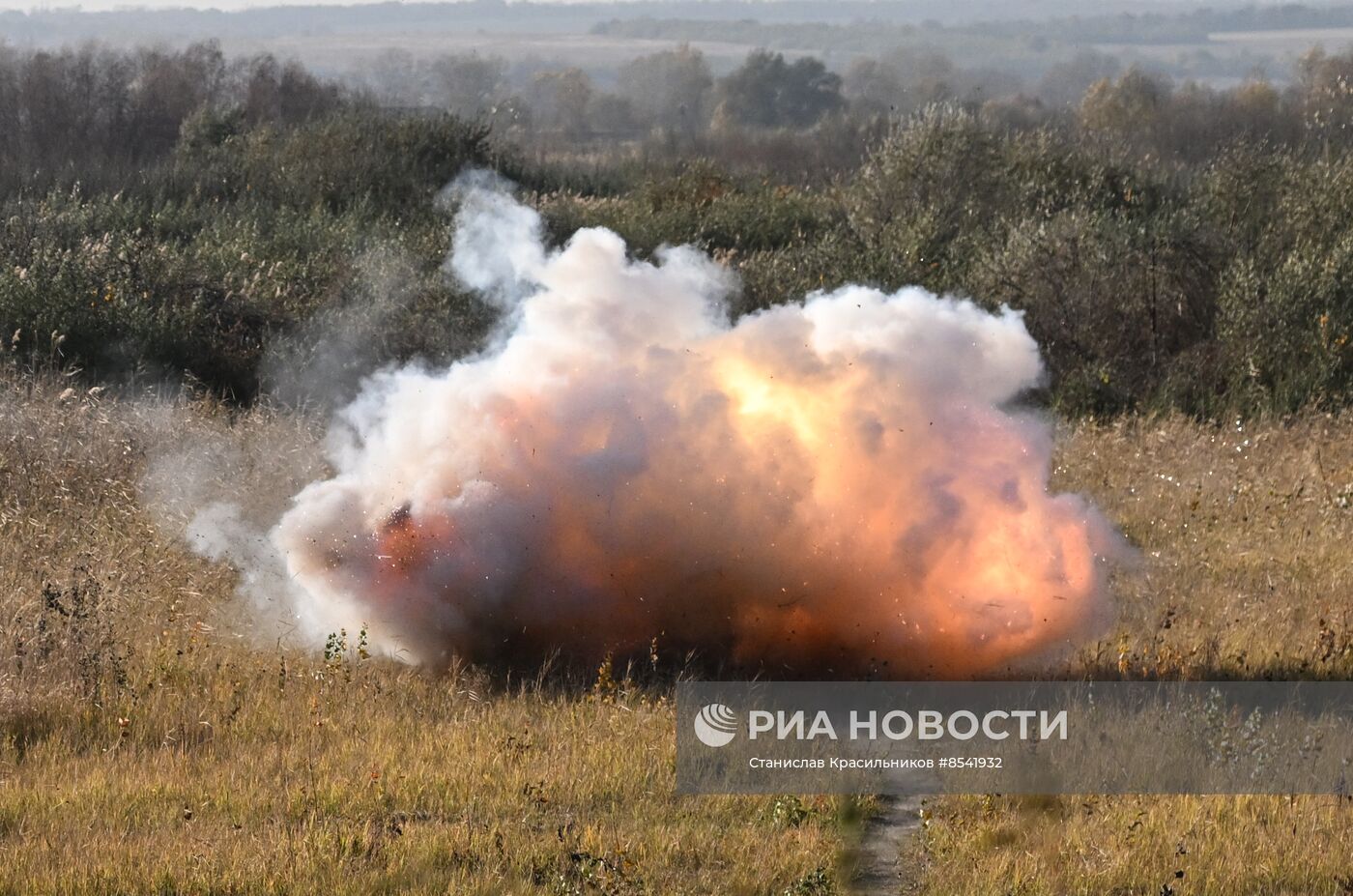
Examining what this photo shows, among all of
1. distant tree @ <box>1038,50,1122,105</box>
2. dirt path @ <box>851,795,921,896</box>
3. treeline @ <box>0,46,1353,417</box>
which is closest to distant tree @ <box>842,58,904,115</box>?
distant tree @ <box>1038,50,1122,105</box>

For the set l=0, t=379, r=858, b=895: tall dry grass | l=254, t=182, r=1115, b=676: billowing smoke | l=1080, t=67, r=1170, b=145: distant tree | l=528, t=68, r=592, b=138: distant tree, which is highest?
l=1080, t=67, r=1170, b=145: distant tree

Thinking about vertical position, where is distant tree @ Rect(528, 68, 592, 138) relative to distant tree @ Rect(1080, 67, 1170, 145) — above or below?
below

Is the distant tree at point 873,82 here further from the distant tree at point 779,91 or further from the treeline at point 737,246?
the treeline at point 737,246

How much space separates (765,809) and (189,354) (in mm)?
16749

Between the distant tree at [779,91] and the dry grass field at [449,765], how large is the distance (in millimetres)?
128469

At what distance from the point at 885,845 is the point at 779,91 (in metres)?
144

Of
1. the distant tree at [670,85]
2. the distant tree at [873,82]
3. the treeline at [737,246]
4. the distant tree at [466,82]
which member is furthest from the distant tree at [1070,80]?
the treeline at [737,246]

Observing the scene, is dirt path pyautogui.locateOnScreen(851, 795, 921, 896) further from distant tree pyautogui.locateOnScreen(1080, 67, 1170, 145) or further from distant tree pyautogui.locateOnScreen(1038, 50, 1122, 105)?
distant tree pyautogui.locateOnScreen(1038, 50, 1122, 105)

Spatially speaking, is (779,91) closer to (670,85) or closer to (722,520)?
(670,85)

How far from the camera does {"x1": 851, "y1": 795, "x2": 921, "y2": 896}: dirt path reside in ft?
27.0

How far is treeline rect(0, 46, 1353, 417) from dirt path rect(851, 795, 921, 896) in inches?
558

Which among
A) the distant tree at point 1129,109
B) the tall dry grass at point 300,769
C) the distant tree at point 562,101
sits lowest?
the distant tree at point 562,101

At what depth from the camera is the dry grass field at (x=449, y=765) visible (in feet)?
26.7

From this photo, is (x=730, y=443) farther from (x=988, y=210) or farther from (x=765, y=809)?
(x=988, y=210)
